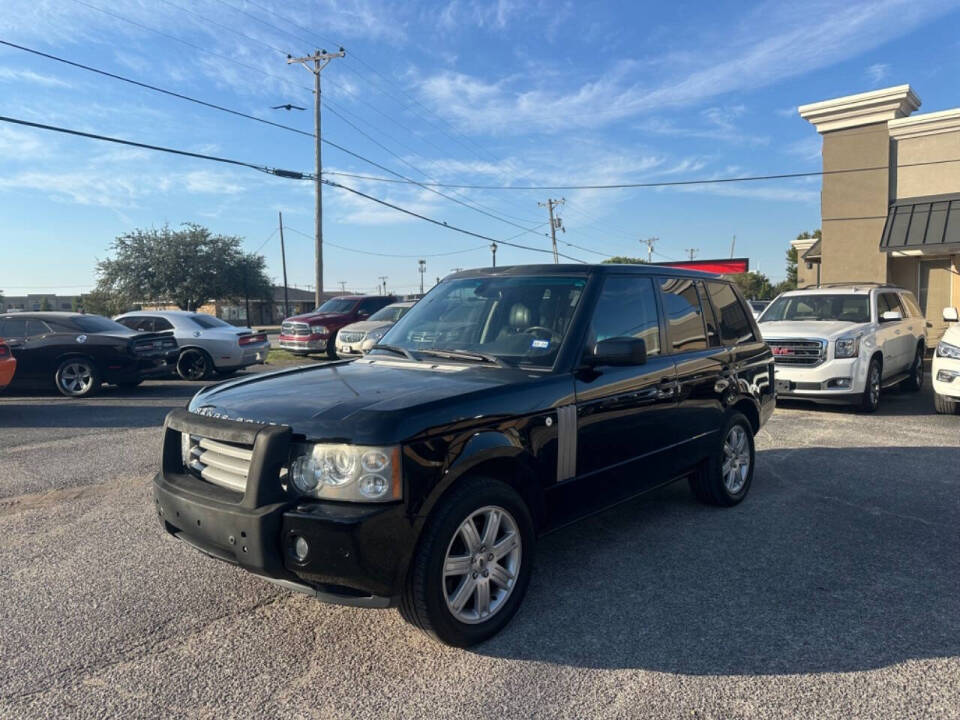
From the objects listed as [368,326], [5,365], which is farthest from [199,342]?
[5,365]

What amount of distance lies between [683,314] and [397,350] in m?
2.07

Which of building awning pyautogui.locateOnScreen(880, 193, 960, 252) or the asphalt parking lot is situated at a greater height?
building awning pyautogui.locateOnScreen(880, 193, 960, 252)

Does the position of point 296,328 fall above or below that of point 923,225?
below

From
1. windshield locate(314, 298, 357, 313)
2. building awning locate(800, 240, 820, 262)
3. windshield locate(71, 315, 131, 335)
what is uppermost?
building awning locate(800, 240, 820, 262)

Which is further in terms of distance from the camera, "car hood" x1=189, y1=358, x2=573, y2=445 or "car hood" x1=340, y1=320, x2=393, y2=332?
"car hood" x1=340, y1=320, x2=393, y2=332

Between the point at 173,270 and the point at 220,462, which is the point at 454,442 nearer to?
the point at 220,462

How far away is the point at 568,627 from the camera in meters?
3.46

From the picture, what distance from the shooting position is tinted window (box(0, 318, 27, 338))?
39.0 feet

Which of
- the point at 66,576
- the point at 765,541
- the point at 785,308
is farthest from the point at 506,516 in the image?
the point at 785,308

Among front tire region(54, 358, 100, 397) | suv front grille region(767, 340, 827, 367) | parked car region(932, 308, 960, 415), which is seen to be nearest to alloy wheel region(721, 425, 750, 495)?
suv front grille region(767, 340, 827, 367)

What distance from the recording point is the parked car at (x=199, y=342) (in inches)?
562

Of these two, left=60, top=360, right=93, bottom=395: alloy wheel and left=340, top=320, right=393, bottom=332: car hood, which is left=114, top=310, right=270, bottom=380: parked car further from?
left=340, top=320, right=393, bottom=332: car hood

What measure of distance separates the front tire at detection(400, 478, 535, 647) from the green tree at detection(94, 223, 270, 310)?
57.4 m

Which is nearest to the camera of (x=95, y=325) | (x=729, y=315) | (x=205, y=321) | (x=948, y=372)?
(x=729, y=315)
